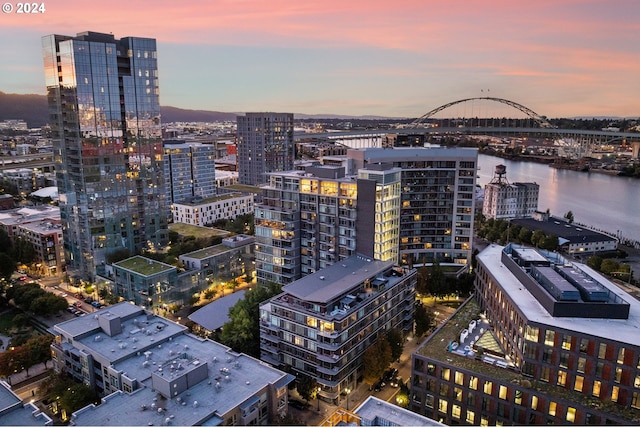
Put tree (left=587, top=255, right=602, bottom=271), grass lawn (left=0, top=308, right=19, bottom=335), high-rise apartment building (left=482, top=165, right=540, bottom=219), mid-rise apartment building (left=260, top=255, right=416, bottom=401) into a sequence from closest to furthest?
1. mid-rise apartment building (left=260, top=255, right=416, bottom=401)
2. grass lawn (left=0, top=308, right=19, bottom=335)
3. tree (left=587, top=255, right=602, bottom=271)
4. high-rise apartment building (left=482, top=165, right=540, bottom=219)

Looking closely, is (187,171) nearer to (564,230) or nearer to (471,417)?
(564,230)

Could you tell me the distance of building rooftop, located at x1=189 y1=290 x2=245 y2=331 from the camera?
49.8 m

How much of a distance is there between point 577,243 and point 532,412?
6008 cm

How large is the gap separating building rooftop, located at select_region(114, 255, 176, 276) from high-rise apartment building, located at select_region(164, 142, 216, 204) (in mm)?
43819

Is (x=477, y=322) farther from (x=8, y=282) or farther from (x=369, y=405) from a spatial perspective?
(x=8, y=282)

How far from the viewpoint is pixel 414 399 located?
3700 centimetres

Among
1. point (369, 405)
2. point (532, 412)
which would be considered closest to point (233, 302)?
point (369, 405)

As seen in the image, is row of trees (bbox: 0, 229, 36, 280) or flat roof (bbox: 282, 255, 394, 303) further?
row of trees (bbox: 0, 229, 36, 280)

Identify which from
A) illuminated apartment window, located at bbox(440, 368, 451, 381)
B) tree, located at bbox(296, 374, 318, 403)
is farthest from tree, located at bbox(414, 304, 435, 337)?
tree, located at bbox(296, 374, 318, 403)

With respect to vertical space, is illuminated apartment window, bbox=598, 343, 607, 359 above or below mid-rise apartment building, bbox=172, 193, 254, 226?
above

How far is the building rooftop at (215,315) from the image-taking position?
163 feet

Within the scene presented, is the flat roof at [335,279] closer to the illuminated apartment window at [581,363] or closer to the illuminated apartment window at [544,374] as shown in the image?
the illuminated apartment window at [544,374]

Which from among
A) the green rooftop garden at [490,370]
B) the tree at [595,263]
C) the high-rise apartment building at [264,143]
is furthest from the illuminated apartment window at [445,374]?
the high-rise apartment building at [264,143]

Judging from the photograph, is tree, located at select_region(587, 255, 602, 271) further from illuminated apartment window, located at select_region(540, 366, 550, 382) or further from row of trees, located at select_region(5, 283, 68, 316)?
row of trees, located at select_region(5, 283, 68, 316)
